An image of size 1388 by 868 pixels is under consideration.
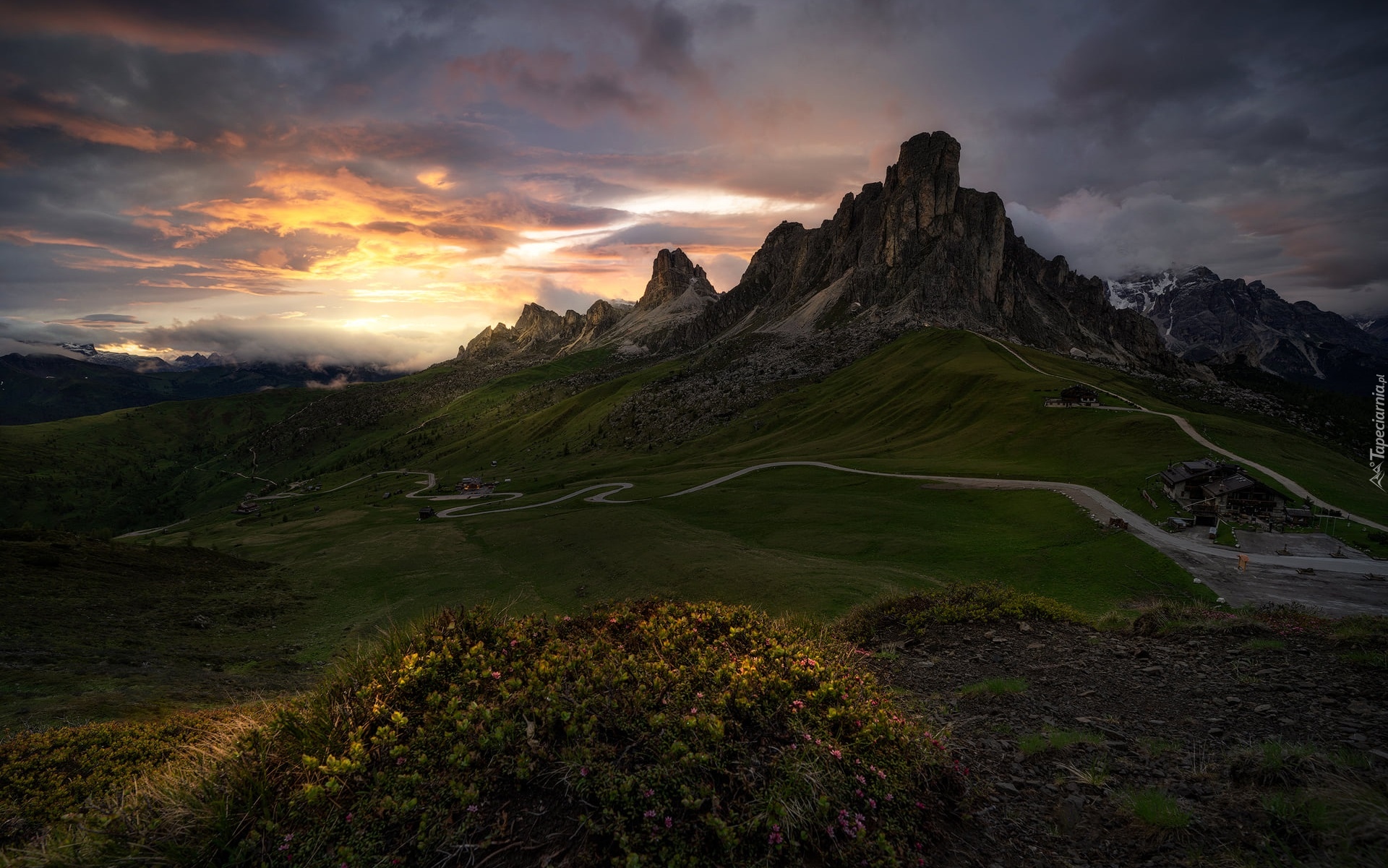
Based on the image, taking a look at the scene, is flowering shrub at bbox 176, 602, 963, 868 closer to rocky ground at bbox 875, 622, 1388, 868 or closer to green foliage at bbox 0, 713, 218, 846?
rocky ground at bbox 875, 622, 1388, 868

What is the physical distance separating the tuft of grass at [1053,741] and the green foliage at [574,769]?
6.23 feet

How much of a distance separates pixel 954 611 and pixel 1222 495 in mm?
52585

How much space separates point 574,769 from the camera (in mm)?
5492

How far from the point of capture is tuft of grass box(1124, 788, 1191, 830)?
5848 mm

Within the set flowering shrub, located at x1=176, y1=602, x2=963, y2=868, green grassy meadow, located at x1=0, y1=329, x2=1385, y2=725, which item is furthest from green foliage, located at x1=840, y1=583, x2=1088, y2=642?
flowering shrub, located at x1=176, y1=602, x2=963, y2=868

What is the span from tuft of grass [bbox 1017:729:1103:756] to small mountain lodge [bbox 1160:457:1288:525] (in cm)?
5521

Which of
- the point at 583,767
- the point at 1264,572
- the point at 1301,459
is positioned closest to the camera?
the point at 583,767

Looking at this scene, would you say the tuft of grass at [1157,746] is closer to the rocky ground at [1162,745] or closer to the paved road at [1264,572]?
the rocky ground at [1162,745]

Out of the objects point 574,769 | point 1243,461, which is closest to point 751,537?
point 574,769

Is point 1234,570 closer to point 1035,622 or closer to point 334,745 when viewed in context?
point 1035,622

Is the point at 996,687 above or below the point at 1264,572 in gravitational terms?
above

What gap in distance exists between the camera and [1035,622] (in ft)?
47.2

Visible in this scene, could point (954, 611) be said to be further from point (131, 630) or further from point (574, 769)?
point (131, 630)

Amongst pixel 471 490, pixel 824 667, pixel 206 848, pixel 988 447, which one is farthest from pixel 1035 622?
pixel 471 490
